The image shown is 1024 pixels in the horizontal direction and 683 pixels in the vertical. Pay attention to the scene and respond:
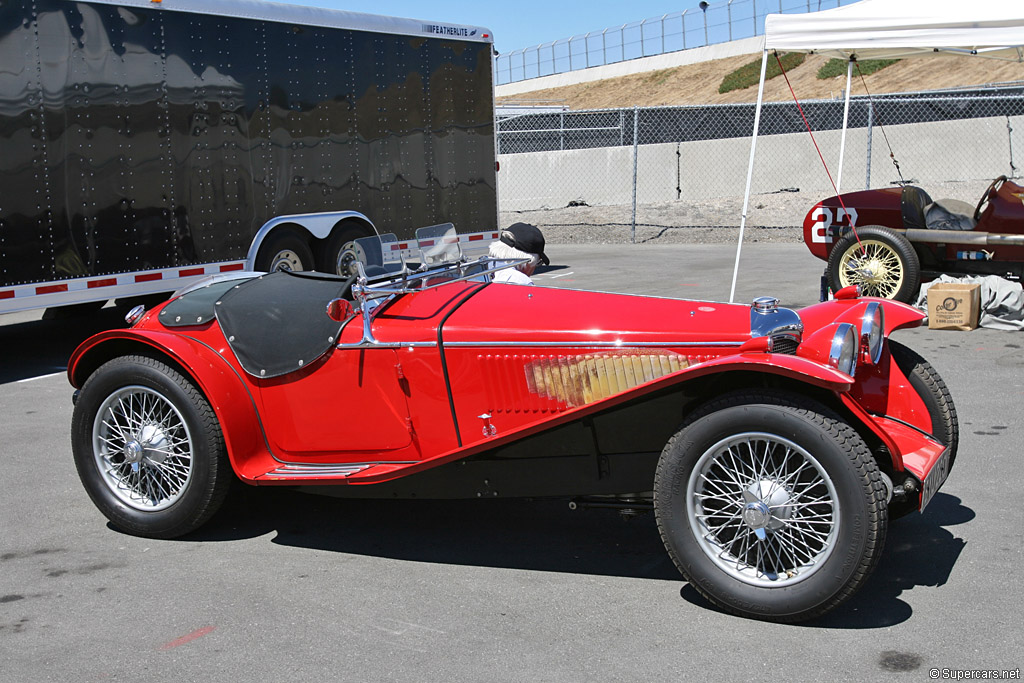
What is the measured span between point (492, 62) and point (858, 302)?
361 inches

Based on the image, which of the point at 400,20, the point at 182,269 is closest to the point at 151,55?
the point at 182,269

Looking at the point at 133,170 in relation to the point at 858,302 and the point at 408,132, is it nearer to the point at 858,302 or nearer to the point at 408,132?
the point at 408,132

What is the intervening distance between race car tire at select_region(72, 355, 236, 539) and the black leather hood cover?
302 millimetres

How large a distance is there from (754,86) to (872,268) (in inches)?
1395

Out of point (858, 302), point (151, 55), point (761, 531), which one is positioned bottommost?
point (761, 531)

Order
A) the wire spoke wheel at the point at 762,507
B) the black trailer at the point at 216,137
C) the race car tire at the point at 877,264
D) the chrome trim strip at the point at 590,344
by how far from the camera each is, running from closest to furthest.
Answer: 1. the wire spoke wheel at the point at 762,507
2. the chrome trim strip at the point at 590,344
3. the black trailer at the point at 216,137
4. the race car tire at the point at 877,264

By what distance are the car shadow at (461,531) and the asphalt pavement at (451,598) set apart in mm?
12

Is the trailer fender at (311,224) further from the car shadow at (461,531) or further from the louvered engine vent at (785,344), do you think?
the louvered engine vent at (785,344)

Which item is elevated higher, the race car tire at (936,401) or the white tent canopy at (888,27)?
the white tent canopy at (888,27)

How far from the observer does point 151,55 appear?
9.01m

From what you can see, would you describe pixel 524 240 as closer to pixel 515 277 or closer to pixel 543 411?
pixel 515 277

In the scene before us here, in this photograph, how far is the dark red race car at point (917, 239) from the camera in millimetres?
9219

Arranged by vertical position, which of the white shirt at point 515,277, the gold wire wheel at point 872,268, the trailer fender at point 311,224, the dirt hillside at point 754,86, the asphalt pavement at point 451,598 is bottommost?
the asphalt pavement at point 451,598

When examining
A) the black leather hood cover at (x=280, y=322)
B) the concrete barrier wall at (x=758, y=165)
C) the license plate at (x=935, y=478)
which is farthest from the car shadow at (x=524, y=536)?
the concrete barrier wall at (x=758, y=165)
